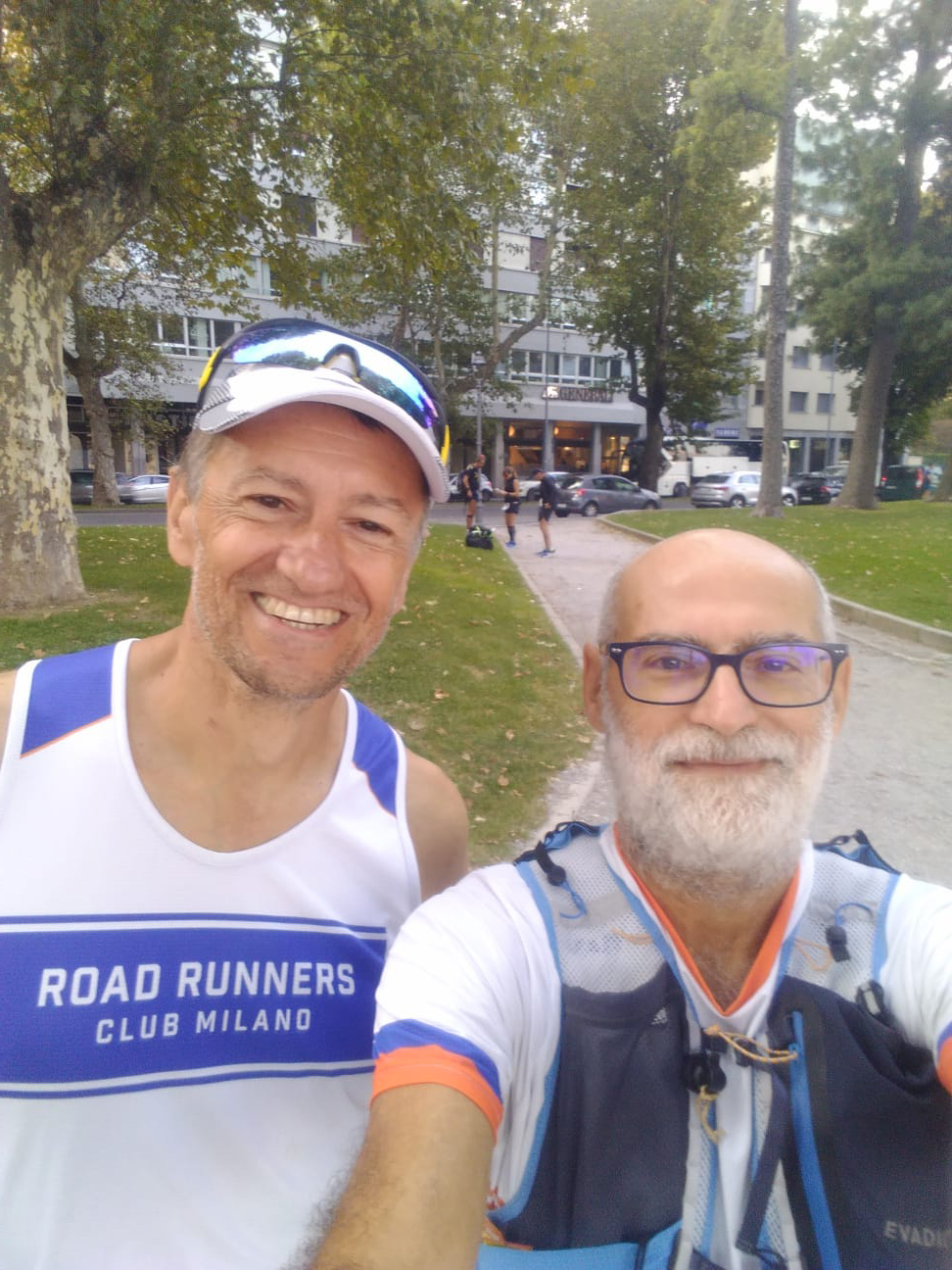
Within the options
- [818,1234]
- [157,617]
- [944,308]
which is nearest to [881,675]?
[157,617]

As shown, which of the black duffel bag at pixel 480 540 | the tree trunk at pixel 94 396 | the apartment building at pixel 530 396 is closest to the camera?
the black duffel bag at pixel 480 540

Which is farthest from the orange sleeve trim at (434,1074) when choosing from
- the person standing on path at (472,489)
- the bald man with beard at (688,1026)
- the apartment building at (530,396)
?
the apartment building at (530,396)

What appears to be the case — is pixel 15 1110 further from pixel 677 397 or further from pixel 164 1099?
pixel 677 397

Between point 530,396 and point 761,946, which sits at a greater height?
point 530,396

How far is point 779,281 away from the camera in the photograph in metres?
18.6

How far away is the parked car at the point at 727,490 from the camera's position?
108 ft

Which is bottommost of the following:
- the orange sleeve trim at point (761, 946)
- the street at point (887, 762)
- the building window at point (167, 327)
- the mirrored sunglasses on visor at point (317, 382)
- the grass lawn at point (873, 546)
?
the street at point (887, 762)

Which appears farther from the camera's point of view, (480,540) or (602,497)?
(602,497)

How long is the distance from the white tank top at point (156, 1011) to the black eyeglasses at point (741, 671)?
65cm

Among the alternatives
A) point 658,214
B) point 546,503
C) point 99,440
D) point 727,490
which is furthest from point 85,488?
point 727,490

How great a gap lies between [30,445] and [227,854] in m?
7.77

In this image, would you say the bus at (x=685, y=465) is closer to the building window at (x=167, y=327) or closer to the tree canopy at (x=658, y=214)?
the tree canopy at (x=658, y=214)

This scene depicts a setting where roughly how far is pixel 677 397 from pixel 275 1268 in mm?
38193

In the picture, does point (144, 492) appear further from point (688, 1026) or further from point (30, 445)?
point (688, 1026)
